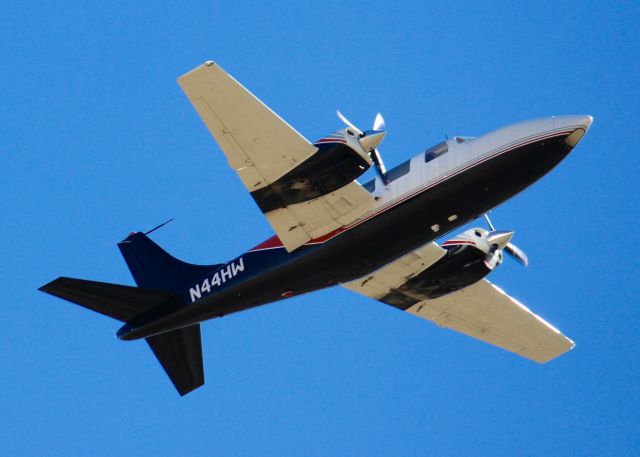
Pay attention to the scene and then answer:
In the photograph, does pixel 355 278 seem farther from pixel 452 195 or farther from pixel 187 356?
pixel 187 356

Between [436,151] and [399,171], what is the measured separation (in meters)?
1.39

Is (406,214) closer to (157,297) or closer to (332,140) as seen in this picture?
(332,140)

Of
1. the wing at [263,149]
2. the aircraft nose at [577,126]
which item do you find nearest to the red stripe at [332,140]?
the wing at [263,149]

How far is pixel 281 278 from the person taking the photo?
32.8 meters

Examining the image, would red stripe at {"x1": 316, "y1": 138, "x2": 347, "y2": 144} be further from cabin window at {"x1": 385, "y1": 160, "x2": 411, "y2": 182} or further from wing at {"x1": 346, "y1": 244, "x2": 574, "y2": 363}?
wing at {"x1": 346, "y1": 244, "x2": 574, "y2": 363}

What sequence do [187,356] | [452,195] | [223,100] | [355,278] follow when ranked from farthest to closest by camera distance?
[187,356] < [355,278] < [452,195] < [223,100]

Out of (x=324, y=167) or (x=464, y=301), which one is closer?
(x=324, y=167)

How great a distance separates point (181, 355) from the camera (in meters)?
36.0

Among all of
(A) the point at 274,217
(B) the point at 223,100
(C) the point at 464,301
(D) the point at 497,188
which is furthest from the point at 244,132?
(C) the point at 464,301

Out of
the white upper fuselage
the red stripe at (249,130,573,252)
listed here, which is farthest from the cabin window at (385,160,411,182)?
the red stripe at (249,130,573,252)

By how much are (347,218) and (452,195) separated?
11.6 feet

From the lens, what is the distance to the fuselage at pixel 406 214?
3072cm

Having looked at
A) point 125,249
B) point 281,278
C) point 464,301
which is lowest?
point 464,301

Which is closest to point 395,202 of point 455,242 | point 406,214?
point 406,214
